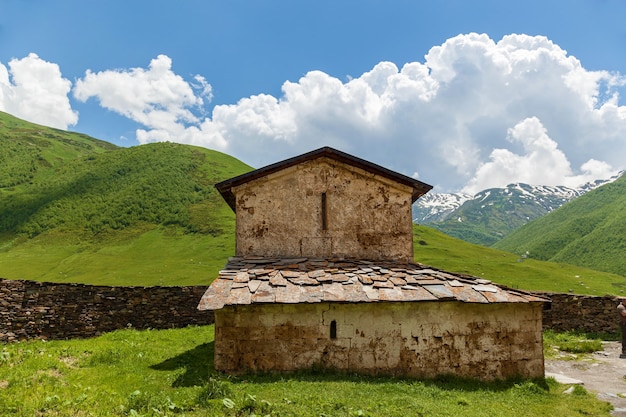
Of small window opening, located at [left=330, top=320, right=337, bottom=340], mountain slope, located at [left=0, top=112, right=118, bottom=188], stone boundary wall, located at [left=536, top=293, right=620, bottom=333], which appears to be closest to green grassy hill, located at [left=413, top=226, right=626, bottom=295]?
stone boundary wall, located at [left=536, top=293, right=620, bottom=333]

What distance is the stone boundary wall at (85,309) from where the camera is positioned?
1638cm

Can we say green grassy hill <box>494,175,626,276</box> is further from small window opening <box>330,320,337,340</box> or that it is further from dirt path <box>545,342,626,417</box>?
small window opening <box>330,320,337,340</box>

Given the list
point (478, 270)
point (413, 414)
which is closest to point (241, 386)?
point (413, 414)

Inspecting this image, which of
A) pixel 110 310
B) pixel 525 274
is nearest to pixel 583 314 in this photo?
pixel 110 310

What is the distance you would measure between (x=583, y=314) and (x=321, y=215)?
15494 mm

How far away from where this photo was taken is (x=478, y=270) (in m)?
49.1

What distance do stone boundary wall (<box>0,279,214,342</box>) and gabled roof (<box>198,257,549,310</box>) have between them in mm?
8765

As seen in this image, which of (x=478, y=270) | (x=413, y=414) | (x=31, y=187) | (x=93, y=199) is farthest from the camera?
(x=31, y=187)

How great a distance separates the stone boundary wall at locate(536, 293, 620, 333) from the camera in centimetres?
1970

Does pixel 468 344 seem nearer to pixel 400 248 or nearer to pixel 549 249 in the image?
pixel 400 248

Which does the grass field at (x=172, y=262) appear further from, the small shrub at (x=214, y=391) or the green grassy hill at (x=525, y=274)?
the small shrub at (x=214, y=391)

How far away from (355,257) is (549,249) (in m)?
116

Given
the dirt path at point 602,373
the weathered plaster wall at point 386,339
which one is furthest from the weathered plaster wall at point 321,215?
the dirt path at point 602,373

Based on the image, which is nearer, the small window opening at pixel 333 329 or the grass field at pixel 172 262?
the small window opening at pixel 333 329
